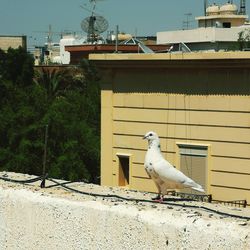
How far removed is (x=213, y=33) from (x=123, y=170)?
30383mm

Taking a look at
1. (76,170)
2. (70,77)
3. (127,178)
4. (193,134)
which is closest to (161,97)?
(193,134)

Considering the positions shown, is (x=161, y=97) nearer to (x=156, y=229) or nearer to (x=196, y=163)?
(x=196, y=163)

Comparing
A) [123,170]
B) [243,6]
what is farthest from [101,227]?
[243,6]

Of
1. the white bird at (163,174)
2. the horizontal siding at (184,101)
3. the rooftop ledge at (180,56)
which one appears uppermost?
the rooftop ledge at (180,56)

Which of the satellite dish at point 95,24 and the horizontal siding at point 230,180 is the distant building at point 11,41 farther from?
the horizontal siding at point 230,180

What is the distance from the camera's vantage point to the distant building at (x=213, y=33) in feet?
128

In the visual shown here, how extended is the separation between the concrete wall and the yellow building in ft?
21.0

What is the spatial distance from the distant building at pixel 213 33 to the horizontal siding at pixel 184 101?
1673 centimetres

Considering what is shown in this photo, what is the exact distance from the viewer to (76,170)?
22422 millimetres

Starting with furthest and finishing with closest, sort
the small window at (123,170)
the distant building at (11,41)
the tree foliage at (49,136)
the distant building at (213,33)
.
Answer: the distant building at (11,41) < the distant building at (213,33) < the tree foliage at (49,136) < the small window at (123,170)

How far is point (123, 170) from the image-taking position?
505 inches

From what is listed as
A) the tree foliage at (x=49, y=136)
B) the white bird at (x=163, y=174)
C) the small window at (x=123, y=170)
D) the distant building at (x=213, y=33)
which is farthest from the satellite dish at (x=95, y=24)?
the white bird at (x=163, y=174)

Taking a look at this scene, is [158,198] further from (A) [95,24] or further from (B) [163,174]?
(A) [95,24]

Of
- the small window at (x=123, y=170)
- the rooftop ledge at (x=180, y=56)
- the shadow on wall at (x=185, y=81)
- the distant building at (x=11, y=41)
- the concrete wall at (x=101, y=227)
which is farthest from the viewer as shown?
the distant building at (x=11, y=41)
